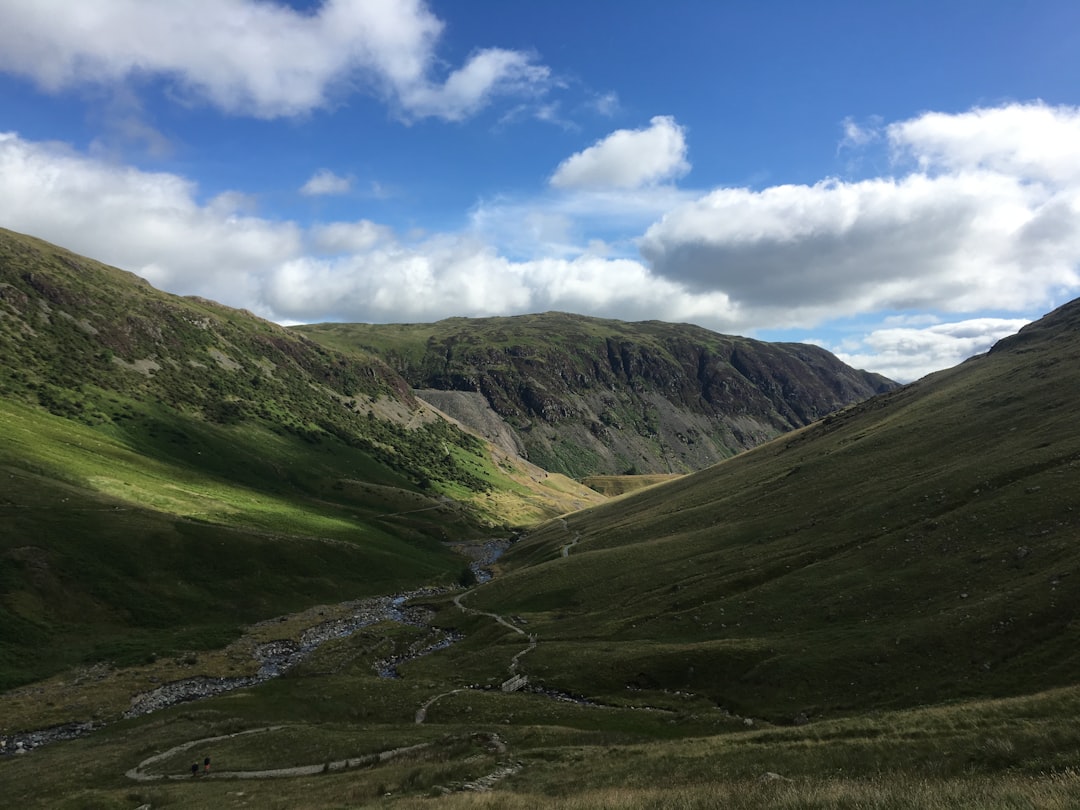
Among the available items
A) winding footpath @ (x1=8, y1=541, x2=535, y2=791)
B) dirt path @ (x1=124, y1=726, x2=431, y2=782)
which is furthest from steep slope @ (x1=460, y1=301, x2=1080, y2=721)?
dirt path @ (x1=124, y1=726, x2=431, y2=782)

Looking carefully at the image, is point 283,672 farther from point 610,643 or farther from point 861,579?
point 861,579

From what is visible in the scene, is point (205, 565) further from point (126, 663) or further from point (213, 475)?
point (213, 475)

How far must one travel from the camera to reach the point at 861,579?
63062 mm

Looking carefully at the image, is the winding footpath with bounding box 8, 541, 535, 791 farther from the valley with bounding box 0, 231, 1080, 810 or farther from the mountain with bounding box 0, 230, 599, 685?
the mountain with bounding box 0, 230, 599, 685

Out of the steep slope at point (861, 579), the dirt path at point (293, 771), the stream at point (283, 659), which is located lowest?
the stream at point (283, 659)

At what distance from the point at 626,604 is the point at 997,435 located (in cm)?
6698

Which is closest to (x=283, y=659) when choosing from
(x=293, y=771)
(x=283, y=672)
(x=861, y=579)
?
(x=283, y=672)

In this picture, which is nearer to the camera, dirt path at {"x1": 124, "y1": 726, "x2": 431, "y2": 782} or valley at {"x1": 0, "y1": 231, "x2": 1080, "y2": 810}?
valley at {"x1": 0, "y1": 231, "x2": 1080, "y2": 810}

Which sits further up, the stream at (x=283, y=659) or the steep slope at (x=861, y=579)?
the steep slope at (x=861, y=579)

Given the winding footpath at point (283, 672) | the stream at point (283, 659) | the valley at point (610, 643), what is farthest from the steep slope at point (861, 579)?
the stream at point (283, 659)

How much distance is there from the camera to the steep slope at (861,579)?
4456 cm

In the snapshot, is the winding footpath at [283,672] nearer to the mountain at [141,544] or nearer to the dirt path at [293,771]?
the dirt path at [293,771]

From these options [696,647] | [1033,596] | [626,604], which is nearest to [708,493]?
[626,604]

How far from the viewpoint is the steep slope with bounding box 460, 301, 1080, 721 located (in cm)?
4456
